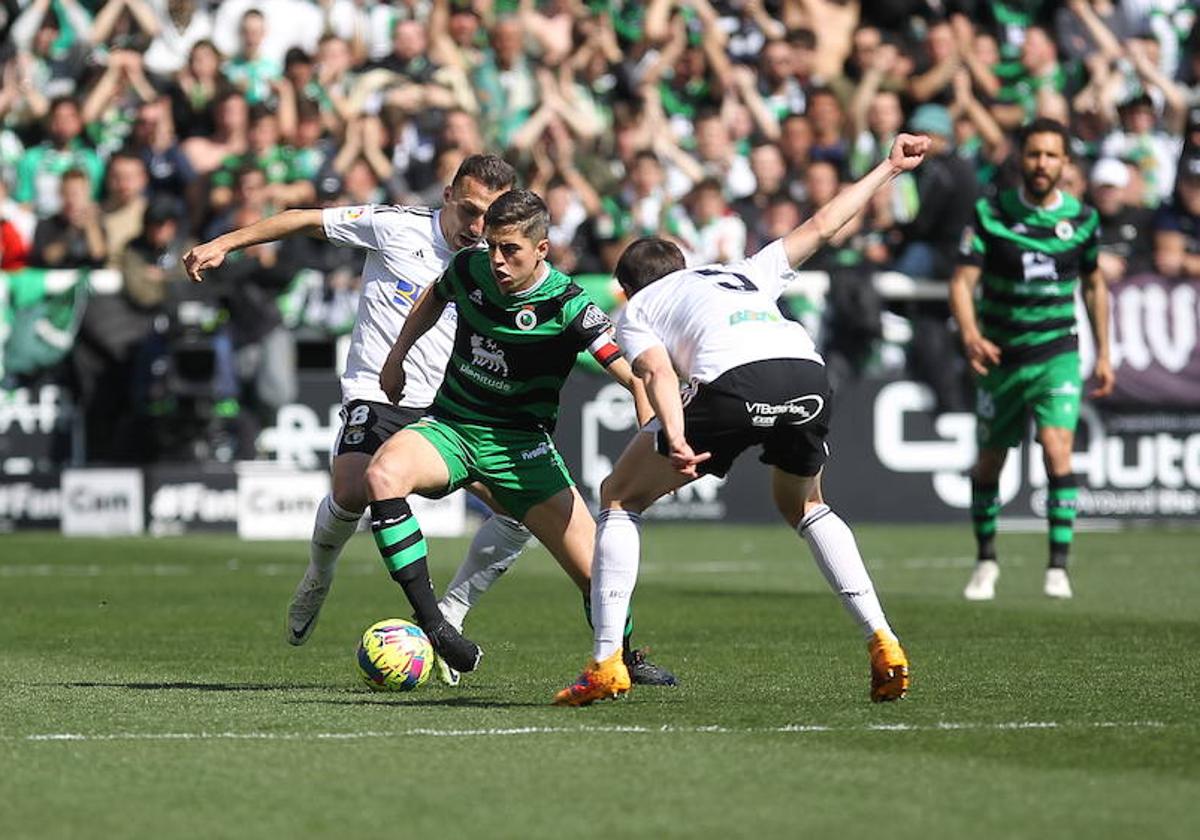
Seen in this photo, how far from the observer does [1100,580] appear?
1499 centimetres

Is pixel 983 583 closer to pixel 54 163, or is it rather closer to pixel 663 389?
pixel 663 389

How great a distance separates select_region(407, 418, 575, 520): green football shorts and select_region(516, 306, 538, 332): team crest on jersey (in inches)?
16.9

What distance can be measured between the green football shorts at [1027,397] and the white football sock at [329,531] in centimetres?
506

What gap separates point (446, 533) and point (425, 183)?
2.90 meters

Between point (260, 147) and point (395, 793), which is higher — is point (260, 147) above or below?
above

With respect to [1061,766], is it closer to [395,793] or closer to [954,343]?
[395,793]

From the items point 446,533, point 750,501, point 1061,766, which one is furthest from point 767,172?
point 1061,766

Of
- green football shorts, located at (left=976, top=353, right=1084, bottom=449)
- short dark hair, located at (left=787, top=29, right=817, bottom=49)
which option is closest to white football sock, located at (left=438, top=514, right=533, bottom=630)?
green football shorts, located at (left=976, top=353, right=1084, bottom=449)

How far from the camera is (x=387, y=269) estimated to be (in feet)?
33.8

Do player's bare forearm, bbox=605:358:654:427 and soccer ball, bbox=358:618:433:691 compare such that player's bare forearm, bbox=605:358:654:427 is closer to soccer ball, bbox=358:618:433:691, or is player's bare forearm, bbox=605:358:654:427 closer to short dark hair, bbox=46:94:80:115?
soccer ball, bbox=358:618:433:691

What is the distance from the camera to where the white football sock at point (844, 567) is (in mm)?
8555

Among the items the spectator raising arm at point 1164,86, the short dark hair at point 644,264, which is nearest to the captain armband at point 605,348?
the short dark hair at point 644,264

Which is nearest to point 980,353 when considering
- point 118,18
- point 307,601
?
→ point 307,601

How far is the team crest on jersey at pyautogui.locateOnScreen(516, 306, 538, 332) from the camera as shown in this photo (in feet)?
29.3
